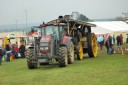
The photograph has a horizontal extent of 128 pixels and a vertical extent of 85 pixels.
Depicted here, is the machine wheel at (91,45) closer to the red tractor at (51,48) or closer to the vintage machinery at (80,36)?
the vintage machinery at (80,36)

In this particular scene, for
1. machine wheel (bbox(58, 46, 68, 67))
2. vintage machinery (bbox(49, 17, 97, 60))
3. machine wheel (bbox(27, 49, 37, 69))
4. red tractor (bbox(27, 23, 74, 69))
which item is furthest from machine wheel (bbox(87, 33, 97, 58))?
machine wheel (bbox(27, 49, 37, 69))

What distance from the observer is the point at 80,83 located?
401 inches

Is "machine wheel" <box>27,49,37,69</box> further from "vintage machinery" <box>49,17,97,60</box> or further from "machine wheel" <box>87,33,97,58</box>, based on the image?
"machine wheel" <box>87,33,97,58</box>

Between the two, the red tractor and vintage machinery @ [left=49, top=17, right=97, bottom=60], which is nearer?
the red tractor

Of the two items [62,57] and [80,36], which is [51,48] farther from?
[80,36]

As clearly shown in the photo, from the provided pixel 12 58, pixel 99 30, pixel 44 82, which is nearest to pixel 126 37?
pixel 99 30

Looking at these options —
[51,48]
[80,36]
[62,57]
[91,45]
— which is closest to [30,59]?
[51,48]

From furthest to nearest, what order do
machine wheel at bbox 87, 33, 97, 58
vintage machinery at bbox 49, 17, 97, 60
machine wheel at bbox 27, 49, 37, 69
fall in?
machine wheel at bbox 87, 33, 97, 58
vintage machinery at bbox 49, 17, 97, 60
machine wheel at bbox 27, 49, 37, 69

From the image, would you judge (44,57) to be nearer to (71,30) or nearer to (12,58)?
(71,30)

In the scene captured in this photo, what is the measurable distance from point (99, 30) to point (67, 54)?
28.0m

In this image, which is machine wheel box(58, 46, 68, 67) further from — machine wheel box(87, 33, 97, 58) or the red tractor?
machine wheel box(87, 33, 97, 58)

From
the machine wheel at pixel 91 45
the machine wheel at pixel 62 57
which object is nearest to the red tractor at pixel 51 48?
the machine wheel at pixel 62 57

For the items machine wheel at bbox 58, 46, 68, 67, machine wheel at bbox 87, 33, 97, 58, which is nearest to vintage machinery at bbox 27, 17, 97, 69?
machine wheel at bbox 58, 46, 68, 67

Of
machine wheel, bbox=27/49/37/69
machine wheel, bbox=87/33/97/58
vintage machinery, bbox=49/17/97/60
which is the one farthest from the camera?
machine wheel, bbox=87/33/97/58
